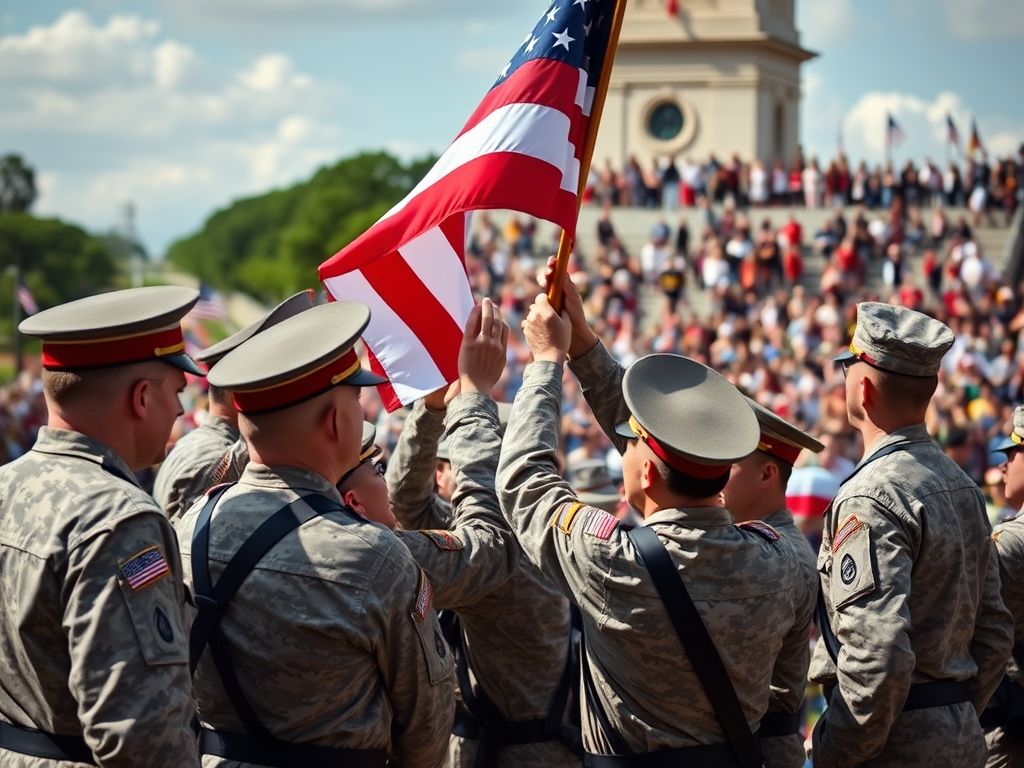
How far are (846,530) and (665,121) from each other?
41.5 meters

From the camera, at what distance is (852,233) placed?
27.7 m

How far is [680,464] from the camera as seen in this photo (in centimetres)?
344

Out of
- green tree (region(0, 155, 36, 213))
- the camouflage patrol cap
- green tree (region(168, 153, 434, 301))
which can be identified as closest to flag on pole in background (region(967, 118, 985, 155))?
the camouflage patrol cap

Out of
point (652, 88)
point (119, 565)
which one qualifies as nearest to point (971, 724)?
point (119, 565)

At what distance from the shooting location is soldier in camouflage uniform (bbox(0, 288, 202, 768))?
2.80 metres

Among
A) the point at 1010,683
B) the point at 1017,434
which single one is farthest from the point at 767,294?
the point at 1010,683

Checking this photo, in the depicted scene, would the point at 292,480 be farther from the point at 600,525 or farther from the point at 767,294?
the point at 767,294

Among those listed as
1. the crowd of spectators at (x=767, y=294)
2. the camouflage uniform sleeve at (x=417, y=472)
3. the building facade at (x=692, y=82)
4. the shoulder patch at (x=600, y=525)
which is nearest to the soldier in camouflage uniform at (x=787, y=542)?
the shoulder patch at (x=600, y=525)

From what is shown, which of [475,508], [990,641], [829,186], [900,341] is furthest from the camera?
[829,186]

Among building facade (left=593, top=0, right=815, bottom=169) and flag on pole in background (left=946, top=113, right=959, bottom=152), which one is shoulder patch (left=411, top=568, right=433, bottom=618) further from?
building facade (left=593, top=0, right=815, bottom=169)

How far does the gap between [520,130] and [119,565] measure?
2.23 metres

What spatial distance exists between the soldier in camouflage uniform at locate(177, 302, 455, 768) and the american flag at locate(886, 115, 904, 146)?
99.2ft

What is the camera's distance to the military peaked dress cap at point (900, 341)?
410 centimetres

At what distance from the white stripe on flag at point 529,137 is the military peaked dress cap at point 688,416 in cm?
95
